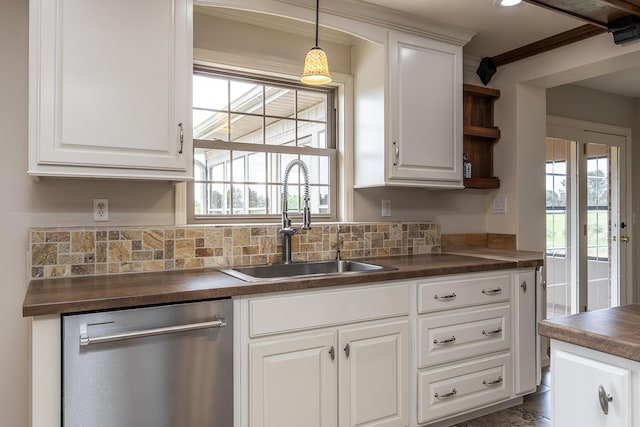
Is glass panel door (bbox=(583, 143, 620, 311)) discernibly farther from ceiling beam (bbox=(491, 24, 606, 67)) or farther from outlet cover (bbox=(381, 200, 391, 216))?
outlet cover (bbox=(381, 200, 391, 216))

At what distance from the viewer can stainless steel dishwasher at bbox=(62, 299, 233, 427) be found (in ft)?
4.87

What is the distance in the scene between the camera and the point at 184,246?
88.1 inches

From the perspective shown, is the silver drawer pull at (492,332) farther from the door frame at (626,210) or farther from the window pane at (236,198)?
the door frame at (626,210)

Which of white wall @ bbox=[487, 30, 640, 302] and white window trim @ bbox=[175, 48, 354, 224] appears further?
white wall @ bbox=[487, 30, 640, 302]

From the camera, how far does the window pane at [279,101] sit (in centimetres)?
273

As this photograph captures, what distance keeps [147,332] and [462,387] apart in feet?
5.57

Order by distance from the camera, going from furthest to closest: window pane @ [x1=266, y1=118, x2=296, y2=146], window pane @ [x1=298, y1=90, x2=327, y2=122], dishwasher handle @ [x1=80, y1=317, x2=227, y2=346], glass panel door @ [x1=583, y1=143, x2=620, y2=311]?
glass panel door @ [x1=583, y1=143, x2=620, y2=311] → window pane @ [x1=298, y1=90, x2=327, y2=122] → window pane @ [x1=266, y1=118, x2=296, y2=146] → dishwasher handle @ [x1=80, y1=317, x2=227, y2=346]

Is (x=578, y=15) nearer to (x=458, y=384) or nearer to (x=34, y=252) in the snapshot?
(x=458, y=384)

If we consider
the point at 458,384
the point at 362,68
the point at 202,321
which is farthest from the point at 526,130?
the point at 202,321

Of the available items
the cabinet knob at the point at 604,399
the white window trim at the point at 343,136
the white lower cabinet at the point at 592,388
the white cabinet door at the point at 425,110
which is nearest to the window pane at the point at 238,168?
the white window trim at the point at 343,136

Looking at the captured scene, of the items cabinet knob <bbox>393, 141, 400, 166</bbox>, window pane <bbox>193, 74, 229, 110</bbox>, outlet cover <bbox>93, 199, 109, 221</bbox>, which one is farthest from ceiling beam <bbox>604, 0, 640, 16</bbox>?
outlet cover <bbox>93, 199, 109, 221</bbox>

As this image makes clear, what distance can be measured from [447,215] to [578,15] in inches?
58.9

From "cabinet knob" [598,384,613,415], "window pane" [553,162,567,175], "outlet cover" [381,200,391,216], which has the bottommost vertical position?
"cabinet knob" [598,384,613,415]

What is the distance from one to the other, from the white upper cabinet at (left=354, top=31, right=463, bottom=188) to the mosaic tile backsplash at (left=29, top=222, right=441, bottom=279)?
1.31 feet
